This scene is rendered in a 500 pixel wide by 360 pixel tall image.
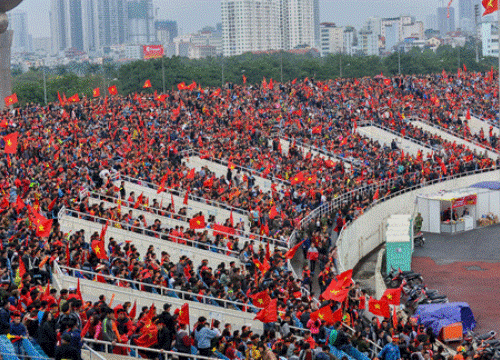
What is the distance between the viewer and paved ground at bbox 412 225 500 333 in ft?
96.1

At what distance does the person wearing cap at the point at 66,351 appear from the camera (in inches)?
502

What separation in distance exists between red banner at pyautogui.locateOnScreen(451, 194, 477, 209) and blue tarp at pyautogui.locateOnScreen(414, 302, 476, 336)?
51.0 ft

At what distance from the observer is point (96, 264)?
20906mm

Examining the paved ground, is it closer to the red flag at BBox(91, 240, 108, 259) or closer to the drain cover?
the drain cover

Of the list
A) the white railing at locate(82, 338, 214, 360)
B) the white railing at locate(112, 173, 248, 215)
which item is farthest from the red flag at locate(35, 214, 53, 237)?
the white railing at locate(112, 173, 248, 215)

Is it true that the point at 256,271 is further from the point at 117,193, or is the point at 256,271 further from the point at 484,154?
the point at 484,154

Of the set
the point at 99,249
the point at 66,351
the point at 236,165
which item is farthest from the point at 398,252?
the point at 66,351

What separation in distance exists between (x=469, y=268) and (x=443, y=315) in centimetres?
968

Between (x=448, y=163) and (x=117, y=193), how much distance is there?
904 inches

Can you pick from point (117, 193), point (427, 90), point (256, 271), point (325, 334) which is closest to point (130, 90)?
point (427, 90)

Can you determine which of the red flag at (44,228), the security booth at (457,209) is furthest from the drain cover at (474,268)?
the red flag at (44,228)

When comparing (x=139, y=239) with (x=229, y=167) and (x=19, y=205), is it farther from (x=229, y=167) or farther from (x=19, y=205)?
(x=229, y=167)

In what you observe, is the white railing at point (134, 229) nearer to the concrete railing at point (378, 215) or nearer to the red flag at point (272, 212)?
the red flag at point (272, 212)

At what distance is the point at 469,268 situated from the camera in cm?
3475
